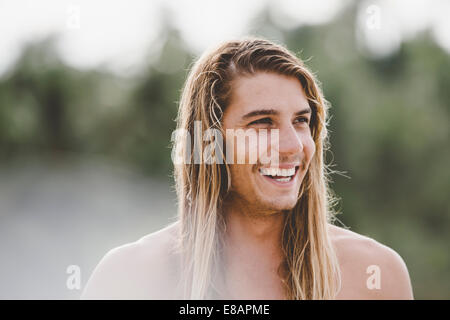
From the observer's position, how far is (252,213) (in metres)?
1.47

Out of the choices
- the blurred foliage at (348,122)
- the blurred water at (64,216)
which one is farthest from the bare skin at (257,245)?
the blurred foliage at (348,122)

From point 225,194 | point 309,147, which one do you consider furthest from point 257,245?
point 309,147

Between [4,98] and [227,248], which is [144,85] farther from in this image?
[227,248]

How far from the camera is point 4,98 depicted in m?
4.88

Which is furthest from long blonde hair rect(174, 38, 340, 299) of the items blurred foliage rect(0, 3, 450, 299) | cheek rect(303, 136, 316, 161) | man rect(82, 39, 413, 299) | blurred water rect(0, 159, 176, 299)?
blurred foliage rect(0, 3, 450, 299)

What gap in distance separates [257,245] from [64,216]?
344 centimetres

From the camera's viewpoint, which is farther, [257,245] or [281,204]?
[257,245]

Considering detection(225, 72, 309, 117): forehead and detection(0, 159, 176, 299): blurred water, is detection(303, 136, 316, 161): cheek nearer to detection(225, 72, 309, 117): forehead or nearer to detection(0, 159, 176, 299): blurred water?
detection(225, 72, 309, 117): forehead

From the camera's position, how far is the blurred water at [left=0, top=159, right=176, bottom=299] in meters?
3.85

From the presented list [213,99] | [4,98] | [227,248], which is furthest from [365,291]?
[4,98]

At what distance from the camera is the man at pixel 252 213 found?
4.48ft

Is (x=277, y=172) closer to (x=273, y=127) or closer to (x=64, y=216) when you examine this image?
(x=273, y=127)

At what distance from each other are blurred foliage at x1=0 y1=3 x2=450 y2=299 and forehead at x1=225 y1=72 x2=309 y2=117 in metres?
3.40

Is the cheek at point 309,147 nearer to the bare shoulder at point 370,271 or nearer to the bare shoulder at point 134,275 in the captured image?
the bare shoulder at point 370,271
